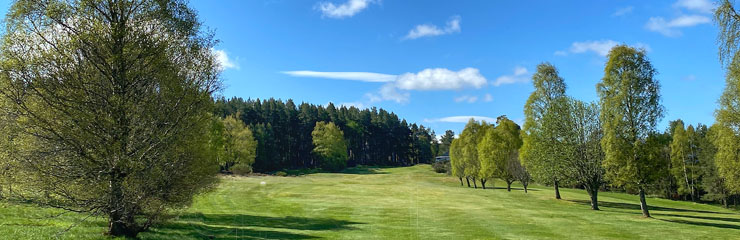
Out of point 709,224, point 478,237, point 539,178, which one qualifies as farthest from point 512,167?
point 478,237

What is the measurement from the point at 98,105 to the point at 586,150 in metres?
A: 36.8

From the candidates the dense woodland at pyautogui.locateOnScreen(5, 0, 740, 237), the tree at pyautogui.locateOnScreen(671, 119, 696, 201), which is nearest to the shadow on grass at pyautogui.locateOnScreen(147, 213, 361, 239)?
the dense woodland at pyautogui.locateOnScreen(5, 0, 740, 237)

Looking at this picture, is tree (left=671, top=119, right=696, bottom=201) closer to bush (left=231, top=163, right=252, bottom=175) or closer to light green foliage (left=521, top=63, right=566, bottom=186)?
light green foliage (left=521, top=63, right=566, bottom=186)

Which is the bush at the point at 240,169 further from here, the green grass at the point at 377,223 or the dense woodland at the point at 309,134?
the green grass at the point at 377,223

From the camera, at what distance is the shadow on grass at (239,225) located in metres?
19.2

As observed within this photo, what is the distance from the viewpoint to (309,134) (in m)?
126

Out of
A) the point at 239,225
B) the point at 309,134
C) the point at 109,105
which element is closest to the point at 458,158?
the point at 239,225

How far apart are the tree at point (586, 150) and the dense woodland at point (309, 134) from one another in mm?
76428

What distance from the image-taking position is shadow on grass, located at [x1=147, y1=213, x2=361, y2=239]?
1916cm

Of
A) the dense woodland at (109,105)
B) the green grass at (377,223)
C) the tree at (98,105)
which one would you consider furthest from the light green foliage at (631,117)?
the tree at (98,105)

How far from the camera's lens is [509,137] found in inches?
2084

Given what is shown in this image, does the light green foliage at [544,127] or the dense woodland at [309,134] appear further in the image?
the dense woodland at [309,134]

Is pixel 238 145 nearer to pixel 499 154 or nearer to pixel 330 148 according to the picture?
pixel 330 148

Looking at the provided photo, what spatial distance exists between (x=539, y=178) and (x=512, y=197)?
5709mm
